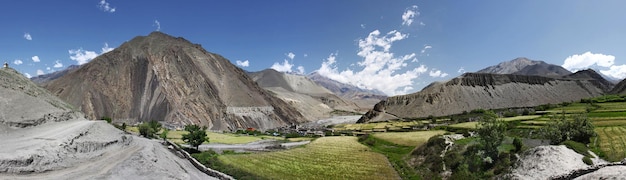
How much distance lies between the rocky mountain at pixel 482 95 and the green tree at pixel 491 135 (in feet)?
398

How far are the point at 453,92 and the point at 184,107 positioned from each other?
404ft

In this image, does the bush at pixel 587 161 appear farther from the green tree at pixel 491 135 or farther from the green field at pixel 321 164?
the green field at pixel 321 164

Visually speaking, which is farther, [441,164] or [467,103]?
[467,103]

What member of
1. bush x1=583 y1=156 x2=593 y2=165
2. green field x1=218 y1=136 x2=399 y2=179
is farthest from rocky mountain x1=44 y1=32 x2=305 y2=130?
bush x1=583 y1=156 x2=593 y2=165

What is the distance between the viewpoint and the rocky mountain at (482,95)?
537 ft

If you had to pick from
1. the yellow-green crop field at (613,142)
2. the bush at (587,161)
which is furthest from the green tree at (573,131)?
the bush at (587,161)

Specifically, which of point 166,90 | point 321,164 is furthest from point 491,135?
point 166,90

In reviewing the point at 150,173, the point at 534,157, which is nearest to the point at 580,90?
the point at 534,157

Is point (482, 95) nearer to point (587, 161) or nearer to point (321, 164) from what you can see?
point (321, 164)

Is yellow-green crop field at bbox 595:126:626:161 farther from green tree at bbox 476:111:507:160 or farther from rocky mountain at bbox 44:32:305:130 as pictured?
rocky mountain at bbox 44:32:305:130

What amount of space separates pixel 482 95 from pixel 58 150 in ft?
585

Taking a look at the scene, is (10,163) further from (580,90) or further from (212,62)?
(580,90)

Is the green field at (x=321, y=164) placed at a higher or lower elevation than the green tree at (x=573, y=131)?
lower

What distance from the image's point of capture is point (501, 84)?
7283 inches
